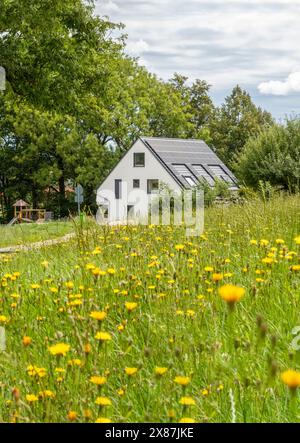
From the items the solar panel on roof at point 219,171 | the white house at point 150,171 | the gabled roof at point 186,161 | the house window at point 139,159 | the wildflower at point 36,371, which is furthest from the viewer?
the solar panel on roof at point 219,171

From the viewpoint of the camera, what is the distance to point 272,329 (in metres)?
3.41

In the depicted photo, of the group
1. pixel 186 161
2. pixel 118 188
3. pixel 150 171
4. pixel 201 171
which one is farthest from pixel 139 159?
pixel 201 171

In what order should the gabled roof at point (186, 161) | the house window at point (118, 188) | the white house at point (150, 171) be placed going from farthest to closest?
1. the house window at point (118, 188)
2. the white house at point (150, 171)
3. the gabled roof at point (186, 161)

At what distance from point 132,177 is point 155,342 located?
131 feet

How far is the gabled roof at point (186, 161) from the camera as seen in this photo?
138 ft

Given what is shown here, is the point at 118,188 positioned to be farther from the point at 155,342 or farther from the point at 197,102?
the point at 155,342

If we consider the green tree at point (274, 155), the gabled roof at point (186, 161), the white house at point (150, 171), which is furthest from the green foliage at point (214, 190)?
the white house at point (150, 171)

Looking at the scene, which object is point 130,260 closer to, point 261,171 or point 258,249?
point 258,249

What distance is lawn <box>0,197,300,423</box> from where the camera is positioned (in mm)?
2387

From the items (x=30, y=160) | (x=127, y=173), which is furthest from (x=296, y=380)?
(x=30, y=160)

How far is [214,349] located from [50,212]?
43.3m

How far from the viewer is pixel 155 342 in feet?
11.1

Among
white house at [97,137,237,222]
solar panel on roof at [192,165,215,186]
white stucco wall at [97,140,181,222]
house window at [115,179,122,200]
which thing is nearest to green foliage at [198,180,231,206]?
white house at [97,137,237,222]

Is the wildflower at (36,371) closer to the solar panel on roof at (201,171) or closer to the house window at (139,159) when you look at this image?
the house window at (139,159)
